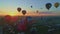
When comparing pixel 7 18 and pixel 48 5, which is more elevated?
pixel 48 5

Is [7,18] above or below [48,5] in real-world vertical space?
below

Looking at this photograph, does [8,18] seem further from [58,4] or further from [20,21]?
[58,4]

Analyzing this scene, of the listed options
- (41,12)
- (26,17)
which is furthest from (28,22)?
(41,12)

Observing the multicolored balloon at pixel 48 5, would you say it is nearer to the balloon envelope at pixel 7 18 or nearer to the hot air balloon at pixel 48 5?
the hot air balloon at pixel 48 5

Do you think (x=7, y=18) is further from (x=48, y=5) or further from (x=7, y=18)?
(x=48, y=5)

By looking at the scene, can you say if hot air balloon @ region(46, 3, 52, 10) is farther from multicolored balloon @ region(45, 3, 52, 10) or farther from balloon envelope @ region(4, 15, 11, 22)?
balloon envelope @ region(4, 15, 11, 22)

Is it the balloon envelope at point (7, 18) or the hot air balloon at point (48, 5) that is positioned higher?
the hot air balloon at point (48, 5)

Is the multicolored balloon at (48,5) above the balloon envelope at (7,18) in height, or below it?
above

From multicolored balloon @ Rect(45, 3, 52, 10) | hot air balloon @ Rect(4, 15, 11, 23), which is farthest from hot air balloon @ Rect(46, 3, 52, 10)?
hot air balloon @ Rect(4, 15, 11, 23)

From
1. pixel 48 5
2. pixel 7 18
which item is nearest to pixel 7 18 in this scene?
pixel 7 18

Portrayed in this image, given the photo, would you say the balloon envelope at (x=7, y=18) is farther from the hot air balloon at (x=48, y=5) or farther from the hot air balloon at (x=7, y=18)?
the hot air balloon at (x=48, y=5)

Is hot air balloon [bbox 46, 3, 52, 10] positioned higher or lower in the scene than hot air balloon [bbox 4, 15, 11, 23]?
higher

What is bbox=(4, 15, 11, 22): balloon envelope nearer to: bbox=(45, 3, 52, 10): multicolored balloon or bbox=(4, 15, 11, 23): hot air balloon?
bbox=(4, 15, 11, 23): hot air balloon

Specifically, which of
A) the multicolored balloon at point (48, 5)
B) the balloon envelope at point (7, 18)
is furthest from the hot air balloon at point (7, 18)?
the multicolored balloon at point (48, 5)
